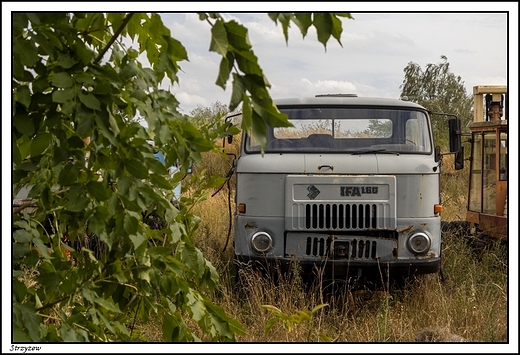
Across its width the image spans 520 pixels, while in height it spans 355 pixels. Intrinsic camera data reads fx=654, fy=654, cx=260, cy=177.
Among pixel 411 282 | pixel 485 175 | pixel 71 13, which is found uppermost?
pixel 71 13

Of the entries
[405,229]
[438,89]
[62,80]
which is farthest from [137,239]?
[438,89]

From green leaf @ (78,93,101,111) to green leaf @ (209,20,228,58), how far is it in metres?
0.44

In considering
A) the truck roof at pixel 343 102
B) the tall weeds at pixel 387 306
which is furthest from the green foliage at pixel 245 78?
the truck roof at pixel 343 102

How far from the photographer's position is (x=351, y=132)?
6.59 meters

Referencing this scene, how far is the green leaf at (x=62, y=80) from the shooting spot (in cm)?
189

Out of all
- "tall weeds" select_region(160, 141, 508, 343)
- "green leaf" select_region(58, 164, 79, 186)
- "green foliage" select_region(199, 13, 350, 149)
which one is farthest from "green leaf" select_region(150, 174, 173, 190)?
"tall weeds" select_region(160, 141, 508, 343)

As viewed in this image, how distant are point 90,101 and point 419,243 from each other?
15.1 feet

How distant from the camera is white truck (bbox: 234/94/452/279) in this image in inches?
232

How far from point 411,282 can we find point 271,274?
139cm

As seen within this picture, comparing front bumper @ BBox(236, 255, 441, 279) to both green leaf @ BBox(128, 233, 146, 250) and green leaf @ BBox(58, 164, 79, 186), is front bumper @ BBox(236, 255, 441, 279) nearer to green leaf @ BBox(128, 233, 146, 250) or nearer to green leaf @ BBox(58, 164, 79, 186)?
green leaf @ BBox(128, 233, 146, 250)

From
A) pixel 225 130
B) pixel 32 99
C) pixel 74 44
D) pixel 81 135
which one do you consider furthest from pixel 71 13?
pixel 225 130

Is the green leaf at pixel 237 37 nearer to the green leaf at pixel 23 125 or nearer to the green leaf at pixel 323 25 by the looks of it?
the green leaf at pixel 323 25

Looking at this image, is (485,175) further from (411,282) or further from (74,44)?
(74,44)

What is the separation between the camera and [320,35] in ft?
6.01
